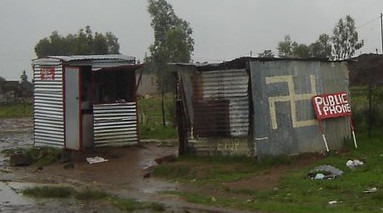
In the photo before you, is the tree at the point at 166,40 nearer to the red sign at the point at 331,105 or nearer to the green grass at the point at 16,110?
the green grass at the point at 16,110

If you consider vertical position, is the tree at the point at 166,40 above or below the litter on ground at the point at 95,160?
above

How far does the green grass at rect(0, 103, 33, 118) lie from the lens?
48.0 meters

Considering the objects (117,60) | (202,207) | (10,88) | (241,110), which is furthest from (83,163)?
(10,88)

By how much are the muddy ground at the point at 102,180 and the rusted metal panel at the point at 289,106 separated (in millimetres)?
2790

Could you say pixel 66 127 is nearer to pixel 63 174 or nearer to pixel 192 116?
pixel 63 174

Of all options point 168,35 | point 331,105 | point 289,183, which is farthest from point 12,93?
point 289,183

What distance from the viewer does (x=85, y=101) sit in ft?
65.6

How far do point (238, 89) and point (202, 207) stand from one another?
507 cm

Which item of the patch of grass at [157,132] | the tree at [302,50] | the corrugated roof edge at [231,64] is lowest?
the patch of grass at [157,132]

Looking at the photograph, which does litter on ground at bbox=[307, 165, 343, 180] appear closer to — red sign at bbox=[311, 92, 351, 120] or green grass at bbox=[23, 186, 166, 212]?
red sign at bbox=[311, 92, 351, 120]

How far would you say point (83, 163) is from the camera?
725 inches

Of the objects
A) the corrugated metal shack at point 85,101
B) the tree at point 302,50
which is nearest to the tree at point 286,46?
the tree at point 302,50

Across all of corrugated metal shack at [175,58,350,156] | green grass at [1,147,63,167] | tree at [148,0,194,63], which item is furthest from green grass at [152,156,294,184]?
tree at [148,0,194,63]

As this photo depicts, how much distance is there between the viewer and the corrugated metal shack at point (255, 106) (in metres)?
15.4
